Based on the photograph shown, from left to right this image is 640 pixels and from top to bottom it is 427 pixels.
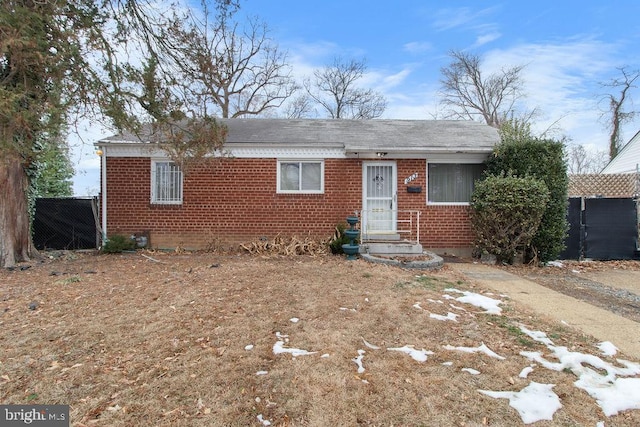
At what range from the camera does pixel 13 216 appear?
26.6 ft

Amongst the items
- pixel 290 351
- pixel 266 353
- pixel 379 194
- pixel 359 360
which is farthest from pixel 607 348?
pixel 379 194

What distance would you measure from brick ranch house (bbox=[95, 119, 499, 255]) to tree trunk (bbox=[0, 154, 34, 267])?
186cm

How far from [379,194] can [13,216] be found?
8.76 meters

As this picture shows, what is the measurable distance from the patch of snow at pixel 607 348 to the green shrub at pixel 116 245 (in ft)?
32.7

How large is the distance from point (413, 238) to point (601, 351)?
6.46 m

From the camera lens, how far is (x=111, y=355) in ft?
11.4

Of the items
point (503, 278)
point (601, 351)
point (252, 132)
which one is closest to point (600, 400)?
point (601, 351)

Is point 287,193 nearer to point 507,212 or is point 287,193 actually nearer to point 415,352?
point 507,212

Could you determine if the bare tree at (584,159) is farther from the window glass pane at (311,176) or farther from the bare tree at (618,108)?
the window glass pane at (311,176)

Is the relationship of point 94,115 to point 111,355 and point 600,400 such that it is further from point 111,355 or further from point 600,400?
point 600,400

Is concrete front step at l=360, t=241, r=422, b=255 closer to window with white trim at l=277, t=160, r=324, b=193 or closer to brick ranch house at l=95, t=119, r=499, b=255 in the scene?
brick ranch house at l=95, t=119, r=499, b=255

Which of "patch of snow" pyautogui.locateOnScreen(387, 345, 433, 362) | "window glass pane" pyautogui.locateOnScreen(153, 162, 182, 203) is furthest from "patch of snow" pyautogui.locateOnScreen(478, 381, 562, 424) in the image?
"window glass pane" pyautogui.locateOnScreen(153, 162, 182, 203)

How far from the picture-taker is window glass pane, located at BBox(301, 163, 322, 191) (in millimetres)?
10227

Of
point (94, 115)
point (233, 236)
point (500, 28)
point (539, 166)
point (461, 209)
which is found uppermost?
point (500, 28)
